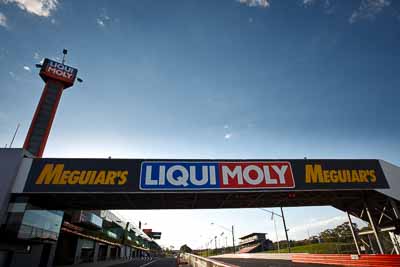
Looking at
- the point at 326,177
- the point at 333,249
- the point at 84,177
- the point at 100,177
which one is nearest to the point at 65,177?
the point at 84,177

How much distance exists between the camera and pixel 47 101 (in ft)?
152

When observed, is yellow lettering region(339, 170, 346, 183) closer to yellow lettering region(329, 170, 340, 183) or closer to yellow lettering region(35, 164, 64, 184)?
yellow lettering region(329, 170, 340, 183)

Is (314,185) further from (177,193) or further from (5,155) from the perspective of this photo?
(5,155)

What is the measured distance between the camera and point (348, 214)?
1611 centimetres

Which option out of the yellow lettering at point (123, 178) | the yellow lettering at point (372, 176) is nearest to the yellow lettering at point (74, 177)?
the yellow lettering at point (123, 178)

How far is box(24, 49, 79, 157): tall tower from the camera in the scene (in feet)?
138

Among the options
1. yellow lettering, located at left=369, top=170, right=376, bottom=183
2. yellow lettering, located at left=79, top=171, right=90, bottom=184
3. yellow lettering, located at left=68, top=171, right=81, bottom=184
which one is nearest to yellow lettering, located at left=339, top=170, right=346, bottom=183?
yellow lettering, located at left=369, top=170, right=376, bottom=183

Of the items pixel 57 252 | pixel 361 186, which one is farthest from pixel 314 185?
pixel 57 252

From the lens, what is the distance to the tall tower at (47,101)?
42031 millimetres

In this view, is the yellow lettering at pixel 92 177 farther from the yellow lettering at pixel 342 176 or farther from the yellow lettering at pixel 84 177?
the yellow lettering at pixel 342 176

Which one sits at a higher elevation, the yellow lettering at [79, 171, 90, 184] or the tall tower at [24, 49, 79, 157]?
the tall tower at [24, 49, 79, 157]

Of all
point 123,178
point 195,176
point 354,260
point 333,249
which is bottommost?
point 333,249

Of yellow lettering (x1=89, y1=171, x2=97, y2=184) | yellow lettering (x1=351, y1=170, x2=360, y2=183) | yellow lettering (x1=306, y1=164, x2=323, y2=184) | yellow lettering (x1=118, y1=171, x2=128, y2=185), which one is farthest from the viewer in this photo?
yellow lettering (x1=351, y1=170, x2=360, y2=183)

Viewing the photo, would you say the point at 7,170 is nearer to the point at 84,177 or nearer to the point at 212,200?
the point at 84,177
